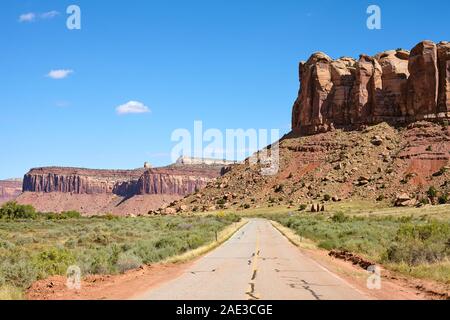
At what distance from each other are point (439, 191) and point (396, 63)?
4546cm

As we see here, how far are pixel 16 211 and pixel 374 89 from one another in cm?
7358

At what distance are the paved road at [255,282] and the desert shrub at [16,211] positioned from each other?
2367 inches

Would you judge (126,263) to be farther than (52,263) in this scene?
Yes

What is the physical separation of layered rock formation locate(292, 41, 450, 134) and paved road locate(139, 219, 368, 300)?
8959 cm

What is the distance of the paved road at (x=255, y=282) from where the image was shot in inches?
474

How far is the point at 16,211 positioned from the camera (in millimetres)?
76938

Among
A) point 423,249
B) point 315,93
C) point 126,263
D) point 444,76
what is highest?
point 315,93

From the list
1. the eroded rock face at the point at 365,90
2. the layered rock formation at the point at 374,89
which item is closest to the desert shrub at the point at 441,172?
the layered rock formation at the point at 374,89

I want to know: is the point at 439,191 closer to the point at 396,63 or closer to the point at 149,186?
the point at 396,63

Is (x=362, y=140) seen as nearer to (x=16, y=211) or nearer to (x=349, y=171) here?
(x=349, y=171)

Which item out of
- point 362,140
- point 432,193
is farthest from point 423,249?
point 362,140

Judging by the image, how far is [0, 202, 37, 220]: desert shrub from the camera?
7500cm
